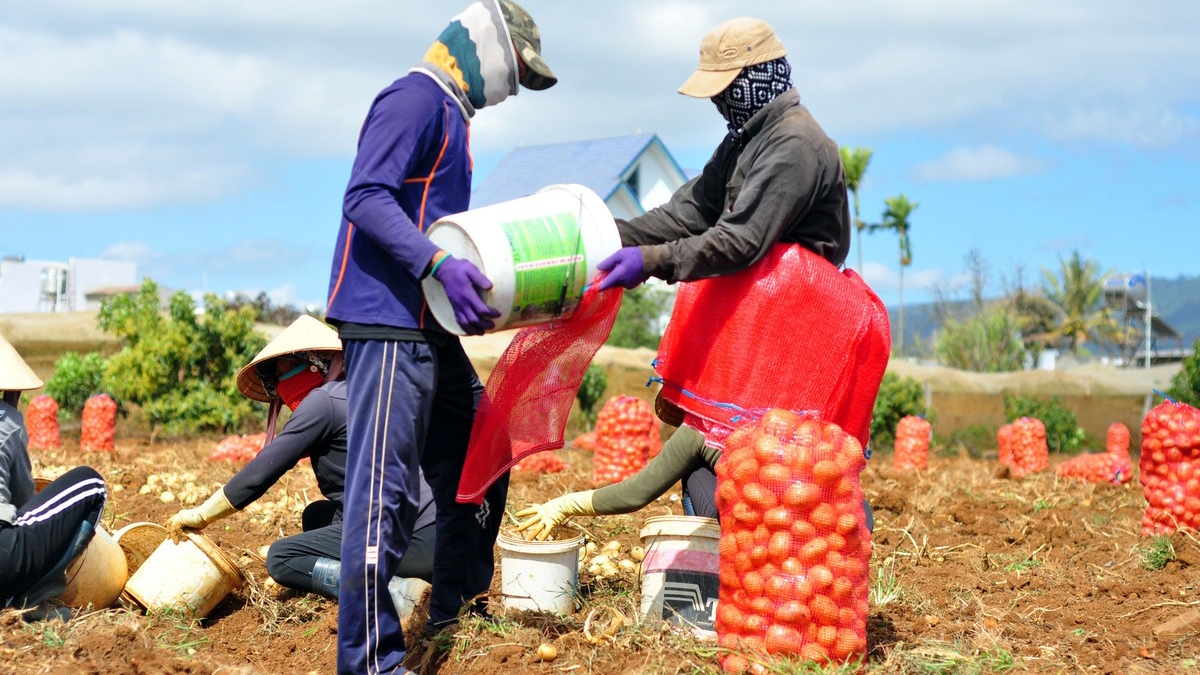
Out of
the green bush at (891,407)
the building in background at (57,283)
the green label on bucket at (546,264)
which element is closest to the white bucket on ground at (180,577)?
the green label on bucket at (546,264)

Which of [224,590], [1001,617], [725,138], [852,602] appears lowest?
[224,590]

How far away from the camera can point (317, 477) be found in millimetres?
4180

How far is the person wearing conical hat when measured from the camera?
365 cm

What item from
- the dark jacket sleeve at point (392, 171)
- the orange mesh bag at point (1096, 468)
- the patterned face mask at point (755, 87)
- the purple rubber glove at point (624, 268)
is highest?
the patterned face mask at point (755, 87)

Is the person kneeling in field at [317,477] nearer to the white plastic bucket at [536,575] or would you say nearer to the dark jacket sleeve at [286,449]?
the dark jacket sleeve at [286,449]

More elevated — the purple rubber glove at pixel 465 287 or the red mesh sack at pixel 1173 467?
the purple rubber glove at pixel 465 287

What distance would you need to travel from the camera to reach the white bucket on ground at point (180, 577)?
3986 millimetres

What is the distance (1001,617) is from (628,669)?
5.49 ft

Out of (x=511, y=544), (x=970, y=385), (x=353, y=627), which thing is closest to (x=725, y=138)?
(x=511, y=544)

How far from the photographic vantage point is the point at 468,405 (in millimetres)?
3516

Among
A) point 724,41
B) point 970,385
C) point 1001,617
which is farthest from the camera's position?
point 970,385

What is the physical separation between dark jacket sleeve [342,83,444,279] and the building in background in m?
28.4

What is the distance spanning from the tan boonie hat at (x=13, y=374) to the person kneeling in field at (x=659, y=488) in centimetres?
173

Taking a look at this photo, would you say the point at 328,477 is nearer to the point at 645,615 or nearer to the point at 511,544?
the point at 511,544
